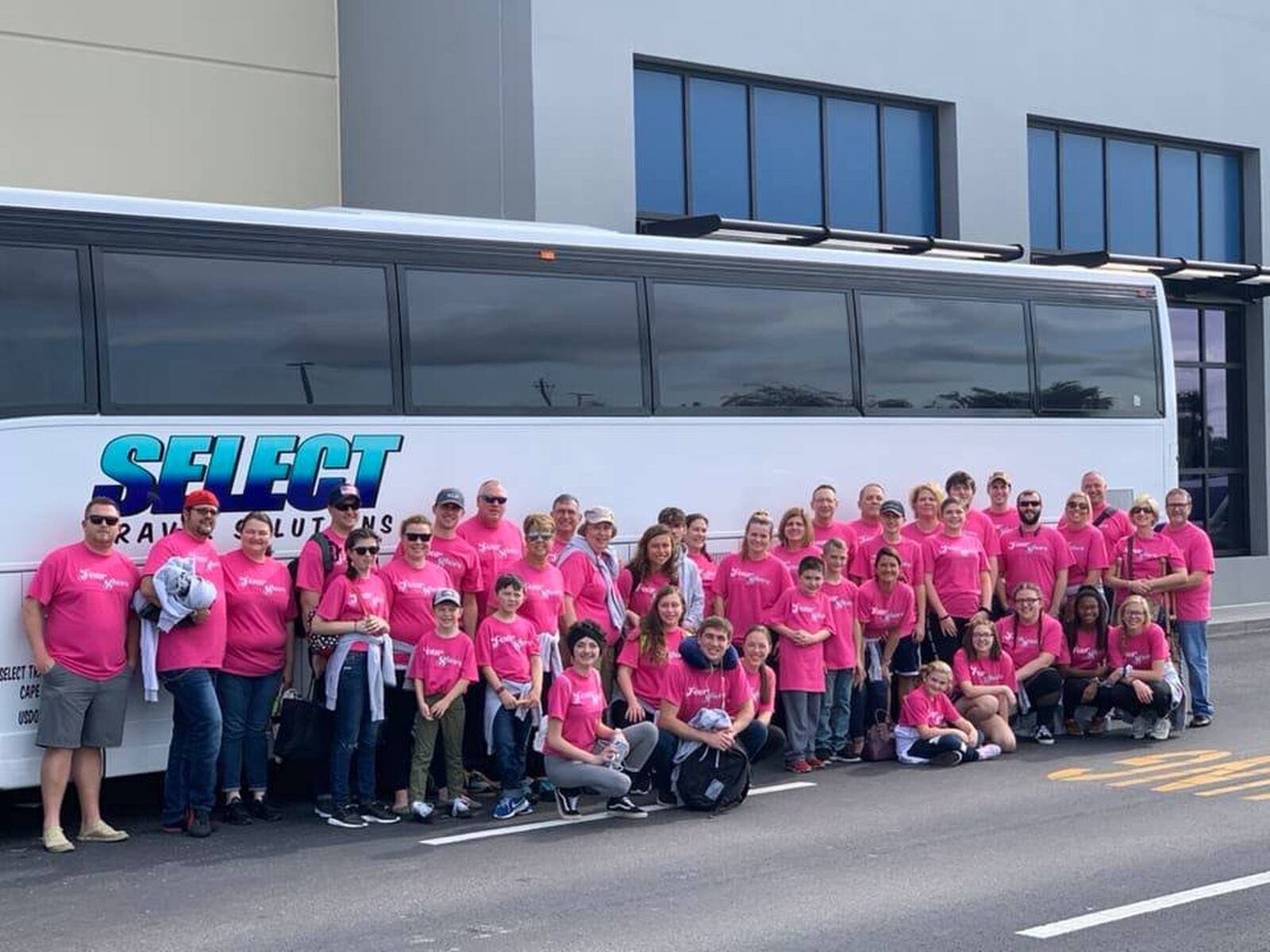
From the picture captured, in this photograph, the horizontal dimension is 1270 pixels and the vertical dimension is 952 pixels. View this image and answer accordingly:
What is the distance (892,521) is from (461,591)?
3418 millimetres

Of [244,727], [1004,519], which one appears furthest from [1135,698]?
[244,727]

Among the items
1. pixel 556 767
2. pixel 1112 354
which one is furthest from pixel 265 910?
pixel 1112 354

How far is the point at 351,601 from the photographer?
33.9 feet

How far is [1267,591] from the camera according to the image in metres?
25.1

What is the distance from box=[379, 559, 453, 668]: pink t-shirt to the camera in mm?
10695

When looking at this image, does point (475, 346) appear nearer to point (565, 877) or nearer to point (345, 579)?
point (345, 579)

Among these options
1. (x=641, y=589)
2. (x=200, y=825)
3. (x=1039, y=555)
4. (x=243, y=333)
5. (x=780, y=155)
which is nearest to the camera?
(x=200, y=825)

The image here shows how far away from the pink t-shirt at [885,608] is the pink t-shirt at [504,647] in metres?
3.02

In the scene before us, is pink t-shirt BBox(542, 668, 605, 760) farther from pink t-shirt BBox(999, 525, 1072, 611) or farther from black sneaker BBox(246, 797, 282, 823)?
pink t-shirt BBox(999, 525, 1072, 611)

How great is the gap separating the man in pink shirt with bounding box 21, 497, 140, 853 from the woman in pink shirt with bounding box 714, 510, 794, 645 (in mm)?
4320

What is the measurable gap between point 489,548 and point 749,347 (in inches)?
113

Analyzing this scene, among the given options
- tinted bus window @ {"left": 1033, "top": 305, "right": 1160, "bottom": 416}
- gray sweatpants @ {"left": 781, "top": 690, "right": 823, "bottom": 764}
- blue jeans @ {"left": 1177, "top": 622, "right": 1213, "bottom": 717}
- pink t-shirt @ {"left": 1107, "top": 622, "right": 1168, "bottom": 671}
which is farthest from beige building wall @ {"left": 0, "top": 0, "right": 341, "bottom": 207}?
blue jeans @ {"left": 1177, "top": 622, "right": 1213, "bottom": 717}

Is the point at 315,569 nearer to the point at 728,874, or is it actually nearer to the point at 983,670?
the point at 728,874

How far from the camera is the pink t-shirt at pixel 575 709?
10266 mm
